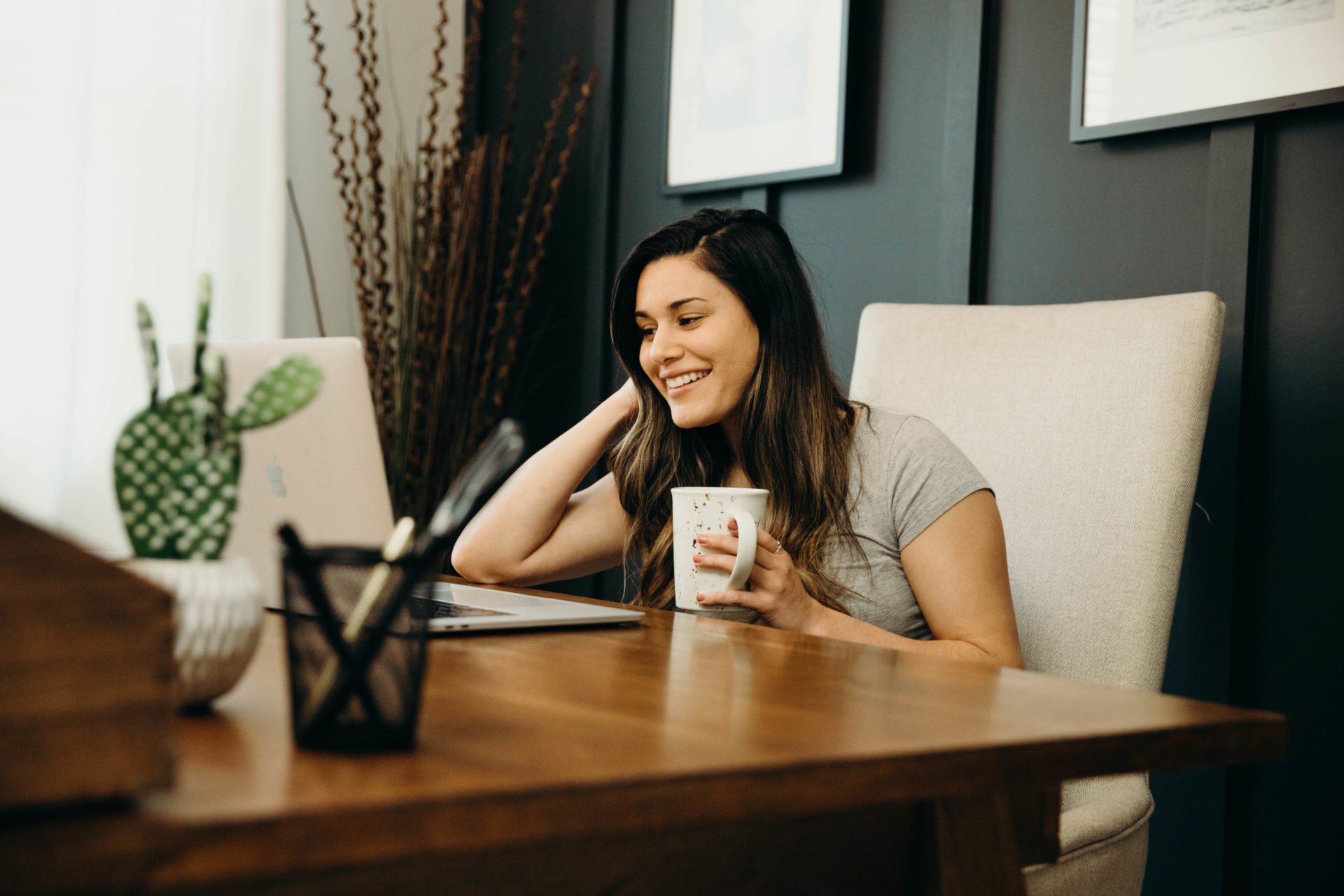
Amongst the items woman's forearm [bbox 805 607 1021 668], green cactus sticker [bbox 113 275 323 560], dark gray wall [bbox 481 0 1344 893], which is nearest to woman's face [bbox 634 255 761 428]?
woman's forearm [bbox 805 607 1021 668]

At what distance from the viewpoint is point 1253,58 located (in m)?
1.67

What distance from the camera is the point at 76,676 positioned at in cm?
37

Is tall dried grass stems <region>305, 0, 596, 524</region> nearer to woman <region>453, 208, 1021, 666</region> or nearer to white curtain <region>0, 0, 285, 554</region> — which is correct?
white curtain <region>0, 0, 285, 554</region>

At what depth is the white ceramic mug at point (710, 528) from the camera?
3.34ft

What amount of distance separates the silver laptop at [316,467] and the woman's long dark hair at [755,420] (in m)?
0.46

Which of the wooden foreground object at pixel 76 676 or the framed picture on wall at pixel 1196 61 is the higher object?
the framed picture on wall at pixel 1196 61

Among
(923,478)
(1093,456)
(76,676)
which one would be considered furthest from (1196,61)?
(76,676)

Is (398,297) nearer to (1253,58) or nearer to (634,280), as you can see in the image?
(634,280)

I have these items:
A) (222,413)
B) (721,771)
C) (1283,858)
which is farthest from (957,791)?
(1283,858)

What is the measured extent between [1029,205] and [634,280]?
76 centimetres

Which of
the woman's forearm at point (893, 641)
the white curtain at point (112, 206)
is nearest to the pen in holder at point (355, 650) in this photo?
the woman's forearm at point (893, 641)

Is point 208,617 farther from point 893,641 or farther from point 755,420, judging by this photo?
point 755,420

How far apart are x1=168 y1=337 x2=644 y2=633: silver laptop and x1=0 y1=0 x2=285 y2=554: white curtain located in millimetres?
1385

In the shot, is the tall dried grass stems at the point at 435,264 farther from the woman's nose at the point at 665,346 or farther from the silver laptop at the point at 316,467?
the silver laptop at the point at 316,467
